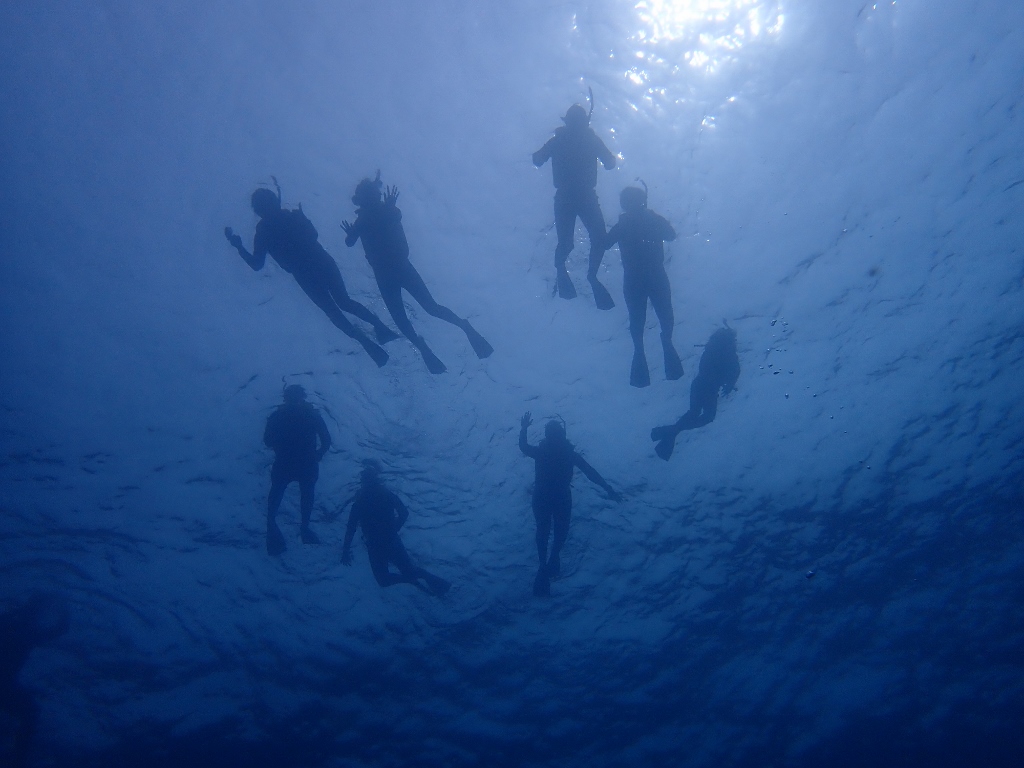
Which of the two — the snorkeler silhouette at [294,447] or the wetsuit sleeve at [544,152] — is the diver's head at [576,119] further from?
the snorkeler silhouette at [294,447]

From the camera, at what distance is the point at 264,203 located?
24.5 feet

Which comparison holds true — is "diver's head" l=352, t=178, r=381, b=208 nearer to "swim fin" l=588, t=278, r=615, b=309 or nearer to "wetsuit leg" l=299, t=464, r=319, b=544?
"swim fin" l=588, t=278, r=615, b=309

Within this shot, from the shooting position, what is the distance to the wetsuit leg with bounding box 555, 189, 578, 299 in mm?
7812

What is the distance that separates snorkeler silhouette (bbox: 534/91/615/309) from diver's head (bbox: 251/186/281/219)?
11.4 ft

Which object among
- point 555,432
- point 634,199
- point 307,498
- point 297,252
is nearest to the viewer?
point 297,252

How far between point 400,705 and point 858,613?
1416 centimetres

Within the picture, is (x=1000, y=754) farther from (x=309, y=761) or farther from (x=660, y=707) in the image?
(x=309, y=761)

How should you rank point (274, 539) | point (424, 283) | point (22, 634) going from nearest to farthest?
1. point (424, 283)
2. point (274, 539)
3. point (22, 634)

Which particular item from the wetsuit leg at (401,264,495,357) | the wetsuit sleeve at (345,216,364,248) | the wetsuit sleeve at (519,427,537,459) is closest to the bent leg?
the wetsuit sleeve at (519,427,537,459)

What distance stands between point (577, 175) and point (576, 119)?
0.69m

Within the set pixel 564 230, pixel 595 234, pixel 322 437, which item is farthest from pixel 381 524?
pixel 595 234

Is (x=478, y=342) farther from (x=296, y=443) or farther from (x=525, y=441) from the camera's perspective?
(x=296, y=443)

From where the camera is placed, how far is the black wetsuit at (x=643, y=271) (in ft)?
26.0

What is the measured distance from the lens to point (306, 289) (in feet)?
26.8
